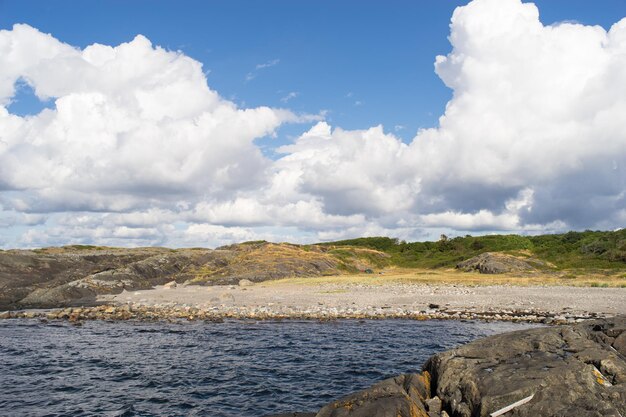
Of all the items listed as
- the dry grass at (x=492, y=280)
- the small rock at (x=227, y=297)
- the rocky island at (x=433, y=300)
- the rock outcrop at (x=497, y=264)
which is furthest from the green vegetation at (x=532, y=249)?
the small rock at (x=227, y=297)

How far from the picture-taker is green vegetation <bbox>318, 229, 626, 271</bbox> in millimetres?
86500

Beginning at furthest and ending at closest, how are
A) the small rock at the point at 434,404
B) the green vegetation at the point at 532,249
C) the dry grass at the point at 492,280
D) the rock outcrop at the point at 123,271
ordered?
the green vegetation at the point at 532,249 → the dry grass at the point at 492,280 → the rock outcrop at the point at 123,271 → the small rock at the point at 434,404

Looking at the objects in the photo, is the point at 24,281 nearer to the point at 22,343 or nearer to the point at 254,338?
the point at 22,343

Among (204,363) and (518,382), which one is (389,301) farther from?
(518,382)

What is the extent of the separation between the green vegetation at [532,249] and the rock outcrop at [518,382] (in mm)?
76168

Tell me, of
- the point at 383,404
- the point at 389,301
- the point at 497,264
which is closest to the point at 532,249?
the point at 497,264

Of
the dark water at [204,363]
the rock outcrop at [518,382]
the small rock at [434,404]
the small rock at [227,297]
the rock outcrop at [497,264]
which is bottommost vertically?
the dark water at [204,363]

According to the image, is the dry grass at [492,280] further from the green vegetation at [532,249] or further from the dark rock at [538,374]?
the dark rock at [538,374]

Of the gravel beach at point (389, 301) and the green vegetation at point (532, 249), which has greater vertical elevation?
the green vegetation at point (532, 249)

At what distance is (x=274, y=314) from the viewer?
41844 mm

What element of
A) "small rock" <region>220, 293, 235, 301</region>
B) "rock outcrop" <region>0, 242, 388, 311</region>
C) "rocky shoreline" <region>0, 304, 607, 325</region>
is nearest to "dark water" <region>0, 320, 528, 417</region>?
"rocky shoreline" <region>0, 304, 607, 325</region>

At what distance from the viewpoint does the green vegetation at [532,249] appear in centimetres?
8650

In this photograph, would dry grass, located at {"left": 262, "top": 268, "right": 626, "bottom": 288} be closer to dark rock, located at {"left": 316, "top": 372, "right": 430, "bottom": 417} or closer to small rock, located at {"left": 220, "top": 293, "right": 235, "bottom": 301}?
small rock, located at {"left": 220, "top": 293, "right": 235, "bottom": 301}

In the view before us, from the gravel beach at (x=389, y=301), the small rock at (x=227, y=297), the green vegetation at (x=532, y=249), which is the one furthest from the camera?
the green vegetation at (x=532, y=249)
